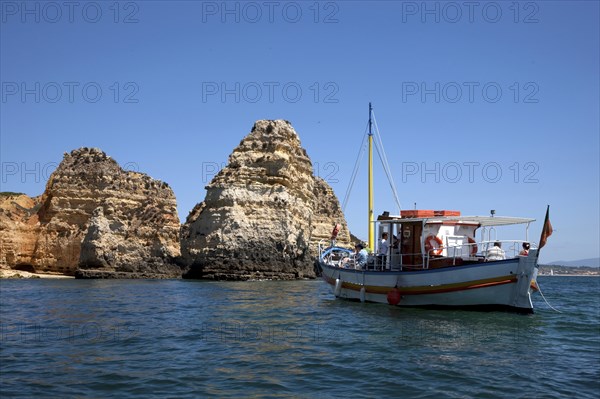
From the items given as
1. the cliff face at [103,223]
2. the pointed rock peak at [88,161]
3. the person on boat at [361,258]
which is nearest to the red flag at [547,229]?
the person on boat at [361,258]

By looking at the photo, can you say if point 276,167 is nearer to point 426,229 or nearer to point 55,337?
point 426,229

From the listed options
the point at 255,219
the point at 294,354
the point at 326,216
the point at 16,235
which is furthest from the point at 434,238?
the point at 326,216

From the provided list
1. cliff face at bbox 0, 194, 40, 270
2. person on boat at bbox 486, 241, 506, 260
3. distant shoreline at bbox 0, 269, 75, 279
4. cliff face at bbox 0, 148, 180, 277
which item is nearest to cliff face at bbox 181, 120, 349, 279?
cliff face at bbox 0, 148, 180, 277

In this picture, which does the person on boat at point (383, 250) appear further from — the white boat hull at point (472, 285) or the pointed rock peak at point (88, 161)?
the pointed rock peak at point (88, 161)

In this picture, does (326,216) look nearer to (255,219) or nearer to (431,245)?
(255,219)

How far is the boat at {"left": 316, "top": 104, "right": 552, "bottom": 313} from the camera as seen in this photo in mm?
19812

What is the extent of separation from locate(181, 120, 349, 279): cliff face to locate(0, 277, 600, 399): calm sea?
2685 centimetres

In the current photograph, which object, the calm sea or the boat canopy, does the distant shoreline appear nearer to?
the calm sea

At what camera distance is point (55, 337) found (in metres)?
14.3

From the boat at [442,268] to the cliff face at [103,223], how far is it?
30041mm

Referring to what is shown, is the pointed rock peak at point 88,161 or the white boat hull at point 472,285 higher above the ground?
the pointed rock peak at point 88,161

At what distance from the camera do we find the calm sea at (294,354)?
378 inches

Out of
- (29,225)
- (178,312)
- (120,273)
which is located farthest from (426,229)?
(29,225)

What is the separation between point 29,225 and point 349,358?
49388mm
